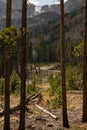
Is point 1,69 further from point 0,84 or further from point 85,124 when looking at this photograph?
point 85,124

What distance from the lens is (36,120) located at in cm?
2167

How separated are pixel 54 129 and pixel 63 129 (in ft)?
1.80

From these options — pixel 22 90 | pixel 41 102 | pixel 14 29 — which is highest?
pixel 14 29

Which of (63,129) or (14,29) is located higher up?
(14,29)

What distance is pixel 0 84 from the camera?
42531 millimetres

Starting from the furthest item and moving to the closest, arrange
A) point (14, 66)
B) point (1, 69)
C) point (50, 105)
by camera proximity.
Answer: point (14, 66), point (1, 69), point (50, 105)

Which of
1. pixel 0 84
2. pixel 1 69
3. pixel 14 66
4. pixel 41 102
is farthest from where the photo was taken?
pixel 14 66

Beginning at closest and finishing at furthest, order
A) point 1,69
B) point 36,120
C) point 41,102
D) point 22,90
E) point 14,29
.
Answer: point 14,29
point 22,90
point 36,120
point 41,102
point 1,69

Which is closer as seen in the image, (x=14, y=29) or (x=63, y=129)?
(x=14, y=29)

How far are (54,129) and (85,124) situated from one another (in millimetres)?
2182

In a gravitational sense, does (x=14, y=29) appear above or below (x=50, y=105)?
above

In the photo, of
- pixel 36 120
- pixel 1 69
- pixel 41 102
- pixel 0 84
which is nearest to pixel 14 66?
pixel 1 69

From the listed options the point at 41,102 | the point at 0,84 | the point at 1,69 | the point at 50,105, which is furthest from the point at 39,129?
the point at 1,69

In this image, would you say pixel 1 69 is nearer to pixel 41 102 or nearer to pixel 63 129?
pixel 41 102
